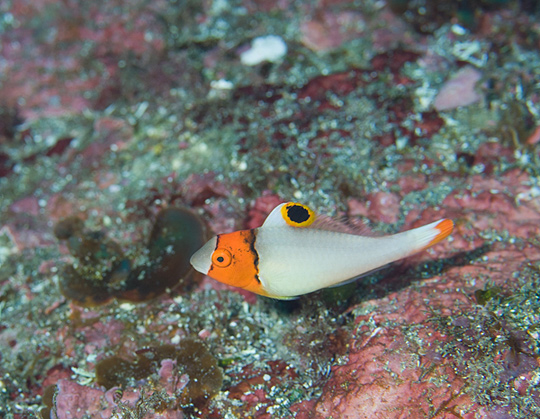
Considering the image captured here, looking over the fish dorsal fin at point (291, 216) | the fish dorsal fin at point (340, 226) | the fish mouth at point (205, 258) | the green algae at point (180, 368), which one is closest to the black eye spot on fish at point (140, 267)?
the green algae at point (180, 368)

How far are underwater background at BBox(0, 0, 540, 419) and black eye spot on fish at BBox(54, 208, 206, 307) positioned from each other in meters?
0.02

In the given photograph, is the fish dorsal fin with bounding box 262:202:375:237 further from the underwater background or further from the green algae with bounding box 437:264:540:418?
the green algae with bounding box 437:264:540:418

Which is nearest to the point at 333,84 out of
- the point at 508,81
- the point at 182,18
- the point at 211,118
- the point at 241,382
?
the point at 211,118

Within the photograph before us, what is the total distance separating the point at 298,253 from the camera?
245 cm

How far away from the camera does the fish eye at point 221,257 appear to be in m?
2.43

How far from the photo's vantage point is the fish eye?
2.43m

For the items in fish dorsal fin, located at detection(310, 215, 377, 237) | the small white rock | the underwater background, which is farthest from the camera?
the small white rock

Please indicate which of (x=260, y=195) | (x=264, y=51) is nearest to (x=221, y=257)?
(x=260, y=195)

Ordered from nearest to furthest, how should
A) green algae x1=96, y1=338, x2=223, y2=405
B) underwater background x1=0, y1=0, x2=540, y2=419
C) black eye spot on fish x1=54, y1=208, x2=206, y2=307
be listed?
1. underwater background x1=0, y1=0, x2=540, y2=419
2. green algae x1=96, y1=338, x2=223, y2=405
3. black eye spot on fish x1=54, y1=208, x2=206, y2=307

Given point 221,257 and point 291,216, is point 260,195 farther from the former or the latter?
point 221,257

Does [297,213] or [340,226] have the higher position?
[297,213]

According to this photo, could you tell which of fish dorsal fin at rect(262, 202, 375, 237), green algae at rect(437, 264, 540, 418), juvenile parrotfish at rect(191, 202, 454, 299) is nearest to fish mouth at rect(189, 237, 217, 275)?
juvenile parrotfish at rect(191, 202, 454, 299)

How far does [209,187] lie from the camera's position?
400cm

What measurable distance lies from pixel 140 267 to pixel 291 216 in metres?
1.81
